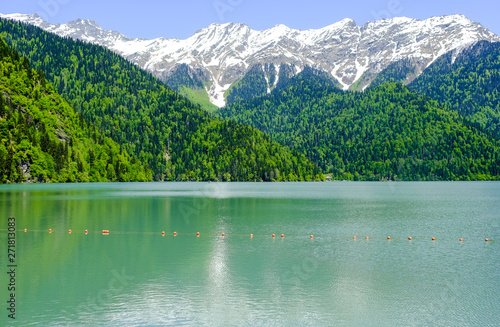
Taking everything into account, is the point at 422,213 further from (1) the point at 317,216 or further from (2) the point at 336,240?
(2) the point at 336,240

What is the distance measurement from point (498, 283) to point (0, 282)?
3638cm

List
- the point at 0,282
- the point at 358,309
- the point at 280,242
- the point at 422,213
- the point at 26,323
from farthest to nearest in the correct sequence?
1. the point at 422,213
2. the point at 280,242
3. the point at 0,282
4. the point at 358,309
5. the point at 26,323

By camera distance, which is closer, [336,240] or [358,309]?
[358,309]

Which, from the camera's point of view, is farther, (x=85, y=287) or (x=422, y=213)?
(x=422, y=213)

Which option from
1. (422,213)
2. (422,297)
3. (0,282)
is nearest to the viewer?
(422,297)

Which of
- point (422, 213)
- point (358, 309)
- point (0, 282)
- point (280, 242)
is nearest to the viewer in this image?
point (358, 309)

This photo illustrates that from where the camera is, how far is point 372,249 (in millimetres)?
49750

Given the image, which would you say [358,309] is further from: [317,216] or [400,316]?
[317,216]

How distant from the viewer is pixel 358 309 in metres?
28.5

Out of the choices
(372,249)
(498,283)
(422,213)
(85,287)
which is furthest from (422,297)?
(422,213)

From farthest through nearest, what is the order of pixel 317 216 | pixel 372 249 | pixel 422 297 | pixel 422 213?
pixel 422 213, pixel 317 216, pixel 372 249, pixel 422 297

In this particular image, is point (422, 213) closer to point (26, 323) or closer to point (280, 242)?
point (280, 242)

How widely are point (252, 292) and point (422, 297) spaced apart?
444 inches

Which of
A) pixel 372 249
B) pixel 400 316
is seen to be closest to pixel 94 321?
pixel 400 316
